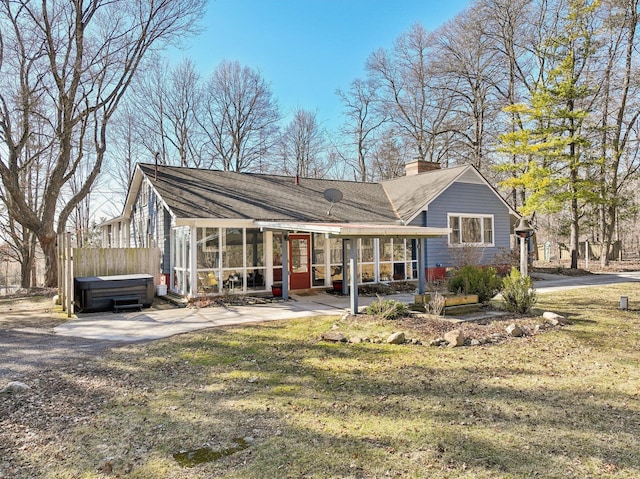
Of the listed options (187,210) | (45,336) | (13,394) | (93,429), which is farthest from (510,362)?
(187,210)

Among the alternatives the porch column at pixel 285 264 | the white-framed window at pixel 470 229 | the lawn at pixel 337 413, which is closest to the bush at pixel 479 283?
the lawn at pixel 337 413

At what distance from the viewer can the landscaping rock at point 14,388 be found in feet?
→ 16.4

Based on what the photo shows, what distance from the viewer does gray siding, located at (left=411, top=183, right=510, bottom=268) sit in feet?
53.9

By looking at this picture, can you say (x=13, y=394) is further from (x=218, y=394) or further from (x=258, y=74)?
(x=258, y=74)

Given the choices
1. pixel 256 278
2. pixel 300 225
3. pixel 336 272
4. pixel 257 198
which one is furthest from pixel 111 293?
pixel 336 272

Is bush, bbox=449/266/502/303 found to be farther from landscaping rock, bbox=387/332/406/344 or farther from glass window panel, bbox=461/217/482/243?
glass window panel, bbox=461/217/482/243

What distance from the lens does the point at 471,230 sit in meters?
17.5

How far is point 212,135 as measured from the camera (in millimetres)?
32094

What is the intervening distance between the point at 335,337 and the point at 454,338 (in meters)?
2.07

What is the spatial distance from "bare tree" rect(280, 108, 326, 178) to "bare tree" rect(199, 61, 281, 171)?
217cm

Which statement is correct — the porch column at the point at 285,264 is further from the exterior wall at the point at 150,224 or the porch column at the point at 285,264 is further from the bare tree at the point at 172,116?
the bare tree at the point at 172,116

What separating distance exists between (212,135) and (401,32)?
15.8 m

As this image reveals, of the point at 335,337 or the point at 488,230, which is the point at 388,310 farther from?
the point at 488,230

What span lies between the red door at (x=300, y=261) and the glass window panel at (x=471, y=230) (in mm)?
6968
